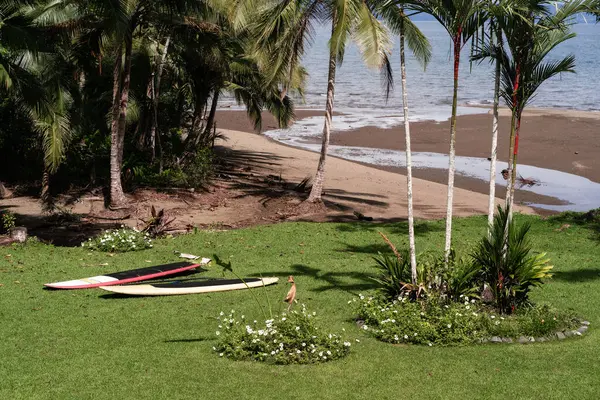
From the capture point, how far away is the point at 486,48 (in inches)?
456

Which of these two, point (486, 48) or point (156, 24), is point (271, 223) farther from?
point (486, 48)

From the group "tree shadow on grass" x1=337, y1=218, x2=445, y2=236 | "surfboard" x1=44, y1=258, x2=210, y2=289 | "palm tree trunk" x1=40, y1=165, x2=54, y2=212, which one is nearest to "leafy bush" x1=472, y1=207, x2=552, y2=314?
"surfboard" x1=44, y1=258, x2=210, y2=289

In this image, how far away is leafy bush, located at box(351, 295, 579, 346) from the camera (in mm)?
10609

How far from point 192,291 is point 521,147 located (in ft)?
89.2

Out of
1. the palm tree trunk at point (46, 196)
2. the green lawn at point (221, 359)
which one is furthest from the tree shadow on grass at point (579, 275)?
the palm tree trunk at point (46, 196)

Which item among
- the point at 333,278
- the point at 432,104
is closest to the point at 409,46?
the point at 333,278

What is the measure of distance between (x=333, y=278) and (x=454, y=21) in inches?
220

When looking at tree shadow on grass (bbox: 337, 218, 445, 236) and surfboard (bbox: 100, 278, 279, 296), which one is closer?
surfboard (bbox: 100, 278, 279, 296)

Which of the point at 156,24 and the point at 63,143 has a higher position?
the point at 156,24

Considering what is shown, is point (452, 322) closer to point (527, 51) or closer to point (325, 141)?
point (527, 51)

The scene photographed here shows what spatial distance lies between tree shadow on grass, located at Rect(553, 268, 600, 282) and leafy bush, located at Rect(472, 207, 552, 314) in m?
3.53

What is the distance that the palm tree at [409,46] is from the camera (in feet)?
37.4

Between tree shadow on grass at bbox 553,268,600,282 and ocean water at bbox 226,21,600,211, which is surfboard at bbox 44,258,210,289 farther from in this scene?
tree shadow on grass at bbox 553,268,600,282

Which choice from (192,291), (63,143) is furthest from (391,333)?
(63,143)
